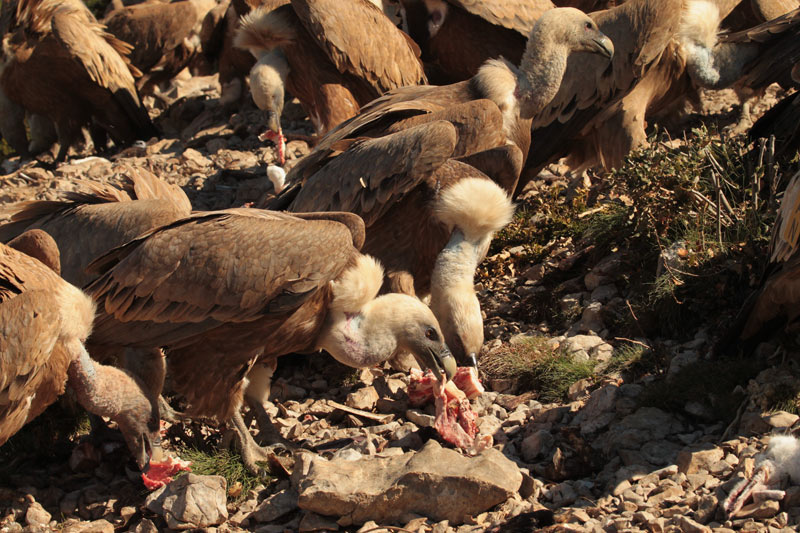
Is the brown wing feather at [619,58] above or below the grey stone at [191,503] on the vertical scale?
above

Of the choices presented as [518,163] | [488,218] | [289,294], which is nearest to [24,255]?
[289,294]

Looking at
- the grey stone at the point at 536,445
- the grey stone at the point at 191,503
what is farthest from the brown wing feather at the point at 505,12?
the grey stone at the point at 191,503

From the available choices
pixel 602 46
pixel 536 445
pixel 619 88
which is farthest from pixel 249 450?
pixel 619 88

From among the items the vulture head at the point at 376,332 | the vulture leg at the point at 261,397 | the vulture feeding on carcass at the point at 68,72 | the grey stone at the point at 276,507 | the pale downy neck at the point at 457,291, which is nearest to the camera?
the grey stone at the point at 276,507

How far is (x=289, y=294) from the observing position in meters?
4.49

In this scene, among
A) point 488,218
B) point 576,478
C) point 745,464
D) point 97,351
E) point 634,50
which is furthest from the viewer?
point 634,50

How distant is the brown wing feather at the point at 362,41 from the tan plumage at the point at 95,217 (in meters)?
2.28

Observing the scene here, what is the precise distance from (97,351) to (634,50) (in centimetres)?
433

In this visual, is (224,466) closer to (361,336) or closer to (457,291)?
(361,336)

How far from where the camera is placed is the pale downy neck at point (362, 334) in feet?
15.8

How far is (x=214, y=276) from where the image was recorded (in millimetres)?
4449

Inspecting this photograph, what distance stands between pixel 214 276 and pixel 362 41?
3.95 m

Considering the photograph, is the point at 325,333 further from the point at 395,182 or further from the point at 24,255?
the point at 24,255

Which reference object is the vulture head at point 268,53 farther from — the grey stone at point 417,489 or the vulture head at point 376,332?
the grey stone at point 417,489
